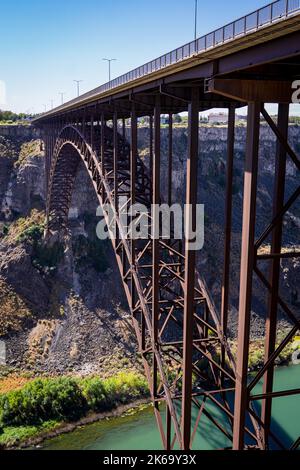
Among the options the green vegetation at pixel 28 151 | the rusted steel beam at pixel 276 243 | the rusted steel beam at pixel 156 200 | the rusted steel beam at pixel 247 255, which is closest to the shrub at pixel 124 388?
the rusted steel beam at pixel 156 200

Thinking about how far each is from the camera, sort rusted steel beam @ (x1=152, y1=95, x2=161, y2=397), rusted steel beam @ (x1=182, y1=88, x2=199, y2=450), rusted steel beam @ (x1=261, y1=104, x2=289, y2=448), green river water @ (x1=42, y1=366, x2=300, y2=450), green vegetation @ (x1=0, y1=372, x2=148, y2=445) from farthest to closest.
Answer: green vegetation @ (x1=0, y1=372, x2=148, y2=445)
green river water @ (x1=42, y1=366, x2=300, y2=450)
rusted steel beam @ (x1=152, y1=95, x2=161, y2=397)
rusted steel beam @ (x1=182, y1=88, x2=199, y2=450)
rusted steel beam @ (x1=261, y1=104, x2=289, y2=448)

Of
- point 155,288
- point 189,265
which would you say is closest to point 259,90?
point 189,265

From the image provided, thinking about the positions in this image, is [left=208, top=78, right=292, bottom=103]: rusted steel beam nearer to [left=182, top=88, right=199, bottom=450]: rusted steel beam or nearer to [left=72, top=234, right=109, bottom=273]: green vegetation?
[left=182, top=88, right=199, bottom=450]: rusted steel beam

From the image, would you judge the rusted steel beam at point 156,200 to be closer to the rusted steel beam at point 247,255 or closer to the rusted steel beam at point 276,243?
the rusted steel beam at point 276,243

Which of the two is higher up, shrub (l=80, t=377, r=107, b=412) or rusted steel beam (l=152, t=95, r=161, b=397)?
rusted steel beam (l=152, t=95, r=161, b=397)

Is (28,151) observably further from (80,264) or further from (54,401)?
(54,401)

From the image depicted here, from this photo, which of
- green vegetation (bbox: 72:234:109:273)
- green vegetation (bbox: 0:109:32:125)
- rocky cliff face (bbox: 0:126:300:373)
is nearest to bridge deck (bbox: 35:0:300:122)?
rocky cliff face (bbox: 0:126:300:373)

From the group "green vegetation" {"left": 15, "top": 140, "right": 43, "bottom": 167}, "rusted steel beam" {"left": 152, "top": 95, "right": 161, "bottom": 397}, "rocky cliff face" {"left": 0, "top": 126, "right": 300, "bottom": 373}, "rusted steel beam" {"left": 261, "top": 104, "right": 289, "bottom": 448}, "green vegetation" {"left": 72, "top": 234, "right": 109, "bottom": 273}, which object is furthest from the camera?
"green vegetation" {"left": 15, "top": 140, "right": 43, "bottom": 167}
